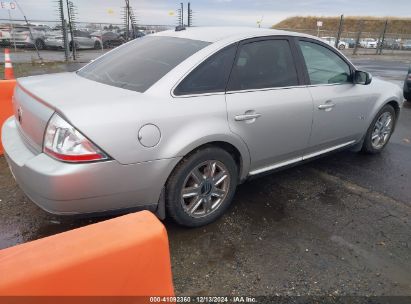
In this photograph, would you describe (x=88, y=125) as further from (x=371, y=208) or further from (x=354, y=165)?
(x=354, y=165)

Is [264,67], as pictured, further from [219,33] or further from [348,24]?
[348,24]

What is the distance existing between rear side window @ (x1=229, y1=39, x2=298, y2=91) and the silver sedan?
0.01 m

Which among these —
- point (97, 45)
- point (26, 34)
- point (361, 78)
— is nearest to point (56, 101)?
point (361, 78)

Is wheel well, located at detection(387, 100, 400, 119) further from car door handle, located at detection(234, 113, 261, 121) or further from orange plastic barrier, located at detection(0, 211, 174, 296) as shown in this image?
orange plastic barrier, located at detection(0, 211, 174, 296)

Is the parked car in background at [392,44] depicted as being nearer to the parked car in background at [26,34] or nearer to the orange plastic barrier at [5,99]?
the parked car in background at [26,34]

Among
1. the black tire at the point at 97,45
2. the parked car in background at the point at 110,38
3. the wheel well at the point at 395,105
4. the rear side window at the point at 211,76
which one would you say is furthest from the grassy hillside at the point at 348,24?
the rear side window at the point at 211,76

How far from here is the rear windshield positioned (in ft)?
10.00

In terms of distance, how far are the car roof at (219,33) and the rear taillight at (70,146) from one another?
58.9 inches

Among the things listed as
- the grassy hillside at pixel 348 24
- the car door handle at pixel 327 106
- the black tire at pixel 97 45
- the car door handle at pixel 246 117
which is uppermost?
the car door handle at pixel 246 117

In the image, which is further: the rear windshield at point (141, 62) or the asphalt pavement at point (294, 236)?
the rear windshield at point (141, 62)

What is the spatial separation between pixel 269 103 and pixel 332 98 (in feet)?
3.23

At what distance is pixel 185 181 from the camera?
9.70 ft

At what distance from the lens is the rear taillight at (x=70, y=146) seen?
2436 mm

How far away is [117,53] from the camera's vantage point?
3771mm
